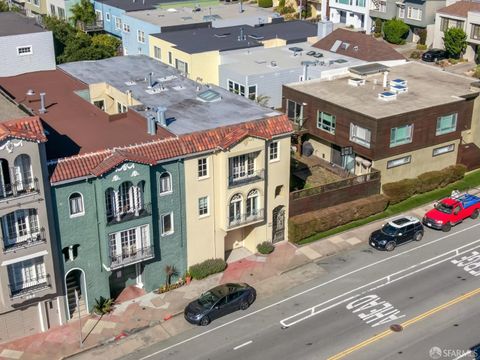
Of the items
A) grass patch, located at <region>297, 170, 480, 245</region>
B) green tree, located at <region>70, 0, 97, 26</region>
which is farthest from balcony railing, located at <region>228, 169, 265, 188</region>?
green tree, located at <region>70, 0, 97, 26</region>

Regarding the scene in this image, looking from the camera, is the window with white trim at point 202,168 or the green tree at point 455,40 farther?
the green tree at point 455,40

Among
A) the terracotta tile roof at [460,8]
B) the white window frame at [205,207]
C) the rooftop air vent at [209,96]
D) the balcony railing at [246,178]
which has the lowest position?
the white window frame at [205,207]

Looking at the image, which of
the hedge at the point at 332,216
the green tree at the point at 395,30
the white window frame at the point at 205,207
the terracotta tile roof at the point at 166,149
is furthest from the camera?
the green tree at the point at 395,30

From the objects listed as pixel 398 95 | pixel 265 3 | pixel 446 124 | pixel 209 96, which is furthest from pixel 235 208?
pixel 265 3

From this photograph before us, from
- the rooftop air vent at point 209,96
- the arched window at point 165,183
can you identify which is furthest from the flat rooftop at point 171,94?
the arched window at point 165,183

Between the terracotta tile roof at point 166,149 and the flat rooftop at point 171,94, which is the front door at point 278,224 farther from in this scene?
the flat rooftop at point 171,94

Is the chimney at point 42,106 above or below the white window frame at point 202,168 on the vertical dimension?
above

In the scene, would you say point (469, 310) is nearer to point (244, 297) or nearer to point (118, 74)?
point (244, 297)
